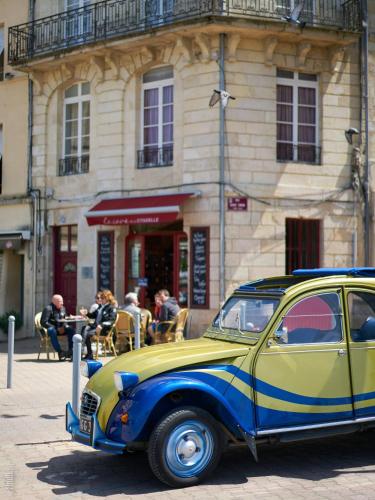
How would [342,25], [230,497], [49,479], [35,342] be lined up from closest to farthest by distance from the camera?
[230,497] → [49,479] → [342,25] → [35,342]

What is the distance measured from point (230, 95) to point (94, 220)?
432 centimetres

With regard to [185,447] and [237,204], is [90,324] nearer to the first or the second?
[237,204]

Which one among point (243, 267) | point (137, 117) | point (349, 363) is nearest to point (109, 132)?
point (137, 117)

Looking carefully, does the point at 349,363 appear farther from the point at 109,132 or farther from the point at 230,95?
the point at 109,132

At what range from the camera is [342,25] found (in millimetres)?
17000

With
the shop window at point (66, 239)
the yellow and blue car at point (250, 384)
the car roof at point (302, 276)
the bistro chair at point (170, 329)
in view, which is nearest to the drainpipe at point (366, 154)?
the bistro chair at point (170, 329)

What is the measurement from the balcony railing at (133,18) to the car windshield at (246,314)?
9811mm

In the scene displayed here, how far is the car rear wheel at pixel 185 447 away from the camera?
610cm

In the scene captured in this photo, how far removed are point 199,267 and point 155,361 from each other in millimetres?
9769

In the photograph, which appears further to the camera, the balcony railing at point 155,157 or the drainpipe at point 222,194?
the balcony railing at point 155,157

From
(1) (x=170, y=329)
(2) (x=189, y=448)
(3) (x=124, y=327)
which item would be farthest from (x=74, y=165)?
(2) (x=189, y=448)

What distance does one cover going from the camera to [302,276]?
7.40 m

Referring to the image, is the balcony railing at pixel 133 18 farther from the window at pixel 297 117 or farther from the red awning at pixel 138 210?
the red awning at pixel 138 210

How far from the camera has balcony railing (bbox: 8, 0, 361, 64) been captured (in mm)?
16047
